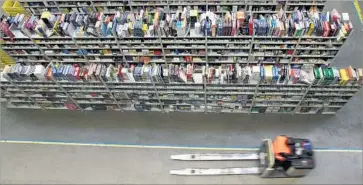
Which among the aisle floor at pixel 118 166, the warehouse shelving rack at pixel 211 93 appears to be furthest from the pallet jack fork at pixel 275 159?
the warehouse shelving rack at pixel 211 93

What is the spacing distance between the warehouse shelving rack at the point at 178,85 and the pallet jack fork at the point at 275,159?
3.68 ft

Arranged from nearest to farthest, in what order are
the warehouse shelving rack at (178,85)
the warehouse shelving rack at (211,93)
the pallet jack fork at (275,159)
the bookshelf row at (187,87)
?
the pallet jack fork at (275,159)
the bookshelf row at (187,87)
the warehouse shelving rack at (178,85)
the warehouse shelving rack at (211,93)

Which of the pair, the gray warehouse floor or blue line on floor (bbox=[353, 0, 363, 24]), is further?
blue line on floor (bbox=[353, 0, 363, 24])

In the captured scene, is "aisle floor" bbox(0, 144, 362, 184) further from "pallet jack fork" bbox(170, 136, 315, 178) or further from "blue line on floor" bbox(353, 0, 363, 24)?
"blue line on floor" bbox(353, 0, 363, 24)

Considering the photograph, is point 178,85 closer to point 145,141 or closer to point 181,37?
point 181,37

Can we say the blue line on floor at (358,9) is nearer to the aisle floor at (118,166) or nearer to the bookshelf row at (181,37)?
the bookshelf row at (181,37)

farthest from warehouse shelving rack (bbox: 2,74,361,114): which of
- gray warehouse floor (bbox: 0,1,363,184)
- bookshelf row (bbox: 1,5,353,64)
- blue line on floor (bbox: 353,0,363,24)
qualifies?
blue line on floor (bbox: 353,0,363,24)

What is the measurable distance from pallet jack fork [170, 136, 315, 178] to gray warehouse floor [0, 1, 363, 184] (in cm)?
13

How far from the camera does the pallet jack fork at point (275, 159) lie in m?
5.87

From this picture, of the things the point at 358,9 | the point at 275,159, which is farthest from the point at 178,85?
the point at 358,9

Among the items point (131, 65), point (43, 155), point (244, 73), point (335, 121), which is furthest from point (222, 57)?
point (43, 155)

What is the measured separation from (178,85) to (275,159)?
235cm

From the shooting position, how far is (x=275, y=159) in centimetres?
593

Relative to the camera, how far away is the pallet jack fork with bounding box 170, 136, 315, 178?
5.87m
